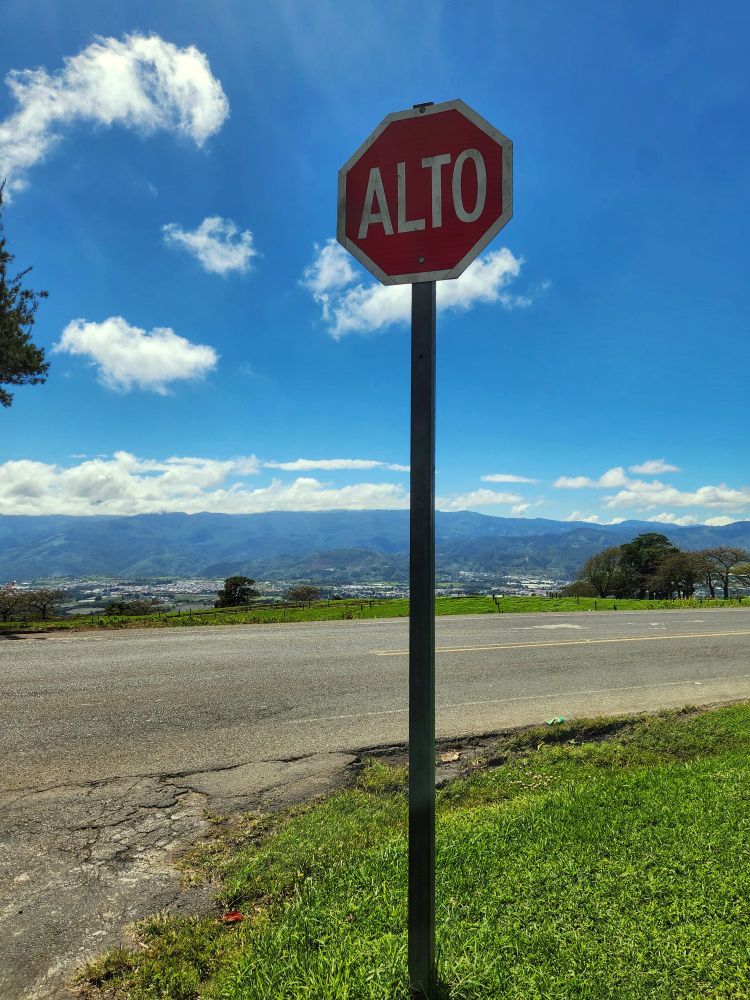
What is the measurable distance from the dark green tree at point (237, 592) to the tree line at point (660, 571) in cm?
3220

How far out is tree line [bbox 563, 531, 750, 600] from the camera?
155 feet

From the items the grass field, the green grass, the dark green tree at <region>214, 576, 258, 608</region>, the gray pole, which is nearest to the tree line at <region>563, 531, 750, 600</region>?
the grass field

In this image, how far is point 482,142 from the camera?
6.27 ft

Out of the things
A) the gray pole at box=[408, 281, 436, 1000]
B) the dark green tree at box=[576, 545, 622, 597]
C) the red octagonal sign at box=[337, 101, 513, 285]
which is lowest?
the dark green tree at box=[576, 545, 622, 597]

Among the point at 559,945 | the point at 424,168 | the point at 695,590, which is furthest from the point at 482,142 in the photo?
the point at 695,590

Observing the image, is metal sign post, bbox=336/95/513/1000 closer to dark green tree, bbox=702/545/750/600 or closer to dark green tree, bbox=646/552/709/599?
dark green tree, bbox=702/545/750/600

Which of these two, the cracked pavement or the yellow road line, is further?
the yellow road line

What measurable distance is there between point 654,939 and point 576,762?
9.07ft

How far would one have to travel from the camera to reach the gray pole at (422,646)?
1.86m

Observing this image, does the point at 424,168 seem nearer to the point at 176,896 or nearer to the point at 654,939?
the point at 654,939

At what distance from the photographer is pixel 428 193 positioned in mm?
1943

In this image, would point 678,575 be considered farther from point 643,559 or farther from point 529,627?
point 529,627

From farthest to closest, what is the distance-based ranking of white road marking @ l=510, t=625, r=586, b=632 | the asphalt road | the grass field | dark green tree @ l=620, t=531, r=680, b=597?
dark green tree @ l=620, t=531, r=680, b=597 → the grass field → white road marking @ l=510, t=625, r=586, b=632 → the asphalt road

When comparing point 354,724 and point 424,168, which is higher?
point 424,168
